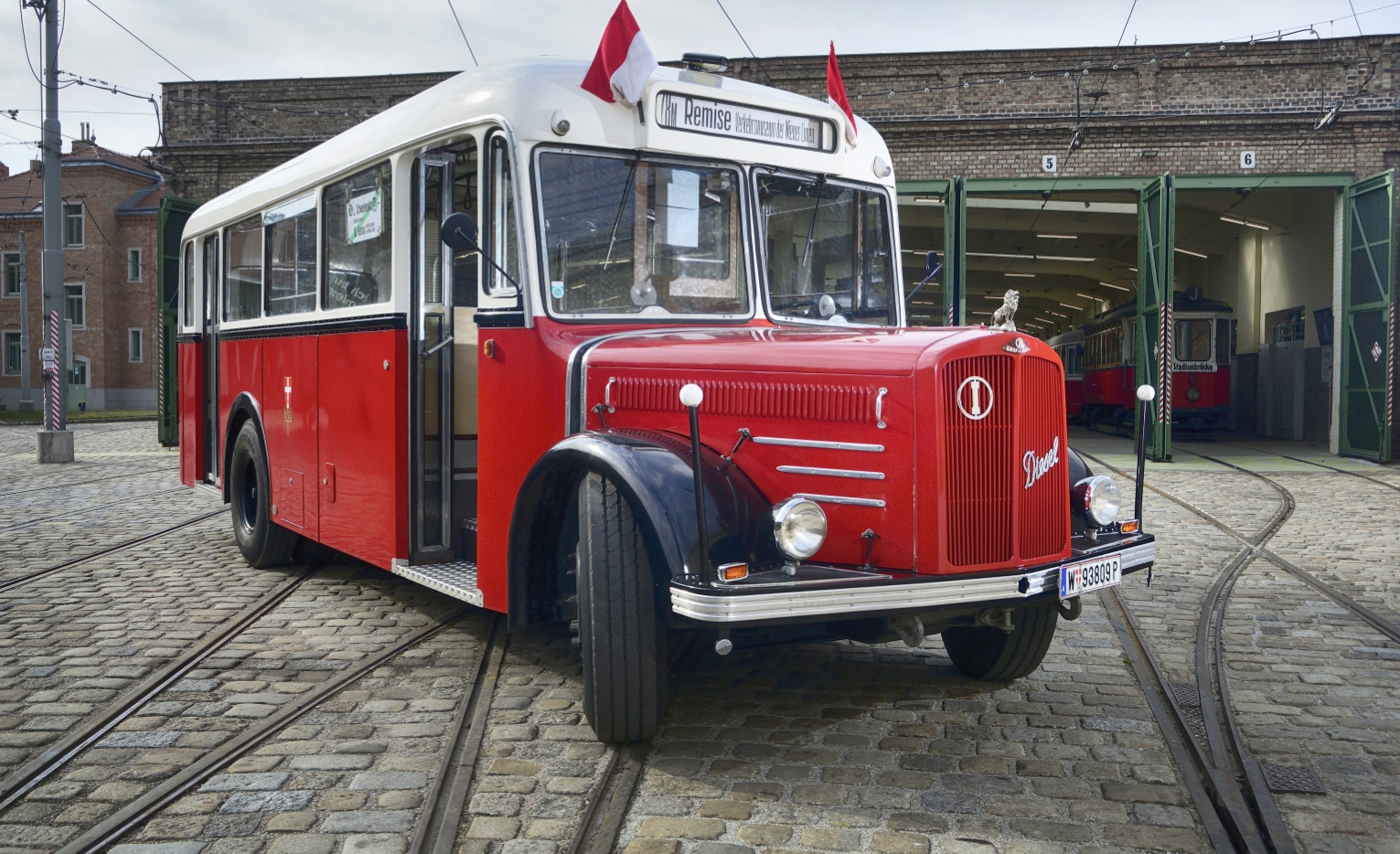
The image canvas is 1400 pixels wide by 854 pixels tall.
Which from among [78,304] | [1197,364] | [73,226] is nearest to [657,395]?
[1197,364]

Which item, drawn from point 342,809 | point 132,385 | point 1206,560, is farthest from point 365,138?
point 132,385

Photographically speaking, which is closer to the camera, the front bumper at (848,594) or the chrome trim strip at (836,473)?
the front bumper at (848,594)

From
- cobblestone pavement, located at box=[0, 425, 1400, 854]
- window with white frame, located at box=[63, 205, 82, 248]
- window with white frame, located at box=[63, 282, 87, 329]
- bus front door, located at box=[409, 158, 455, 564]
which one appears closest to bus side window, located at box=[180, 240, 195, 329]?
cobblestone pavement, located at box=[0, 425, 1400, 854]

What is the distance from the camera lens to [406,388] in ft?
19.0

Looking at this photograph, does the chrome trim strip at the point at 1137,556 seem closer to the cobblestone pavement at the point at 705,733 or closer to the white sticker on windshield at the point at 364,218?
the cobblestone pavement at the point at 705,733

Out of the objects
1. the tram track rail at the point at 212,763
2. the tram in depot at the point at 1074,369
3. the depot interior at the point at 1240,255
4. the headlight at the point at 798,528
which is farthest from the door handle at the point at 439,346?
the tram in depot at the point at 1074,369

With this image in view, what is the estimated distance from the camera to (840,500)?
4.16m

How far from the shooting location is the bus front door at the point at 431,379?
577 centimetres

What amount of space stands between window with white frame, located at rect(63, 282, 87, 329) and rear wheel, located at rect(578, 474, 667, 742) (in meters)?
47.9

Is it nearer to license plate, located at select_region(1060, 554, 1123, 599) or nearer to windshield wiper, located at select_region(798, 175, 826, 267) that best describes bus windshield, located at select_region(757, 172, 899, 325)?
windshield wiper, located at select_region(798, 175, 826, 267)

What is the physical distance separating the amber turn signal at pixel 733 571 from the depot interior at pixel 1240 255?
16.4 meters

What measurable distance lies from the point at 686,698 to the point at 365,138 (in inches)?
131

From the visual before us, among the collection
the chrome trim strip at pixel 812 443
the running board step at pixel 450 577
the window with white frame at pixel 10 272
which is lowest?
the running board step at pixel 450 577

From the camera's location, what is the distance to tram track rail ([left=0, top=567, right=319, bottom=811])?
3.91 m
